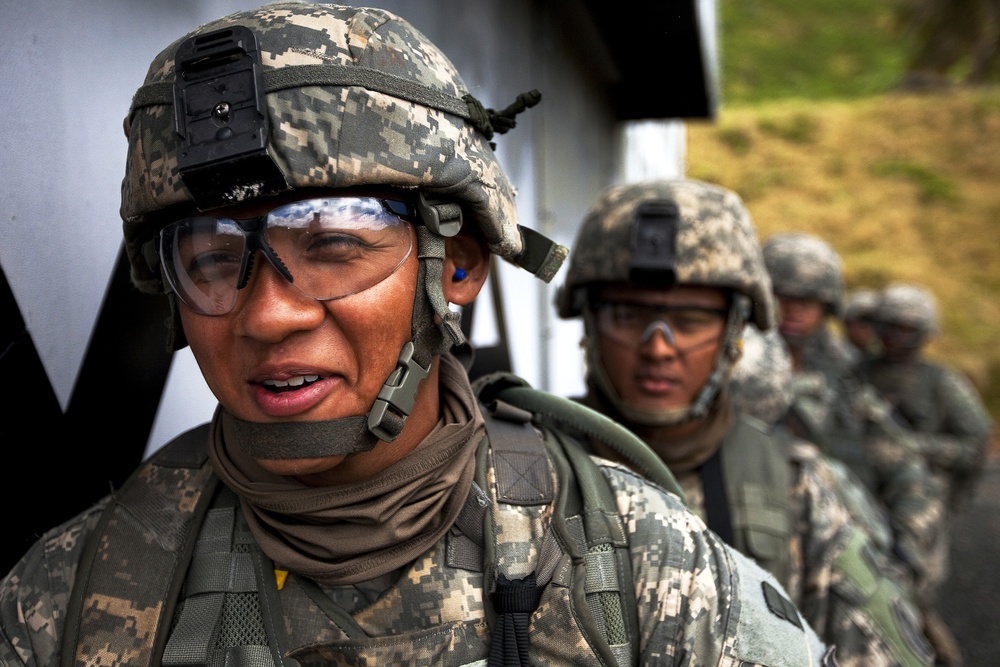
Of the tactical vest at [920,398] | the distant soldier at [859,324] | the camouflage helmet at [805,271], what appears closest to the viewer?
the camouflage helmet at [805,271]

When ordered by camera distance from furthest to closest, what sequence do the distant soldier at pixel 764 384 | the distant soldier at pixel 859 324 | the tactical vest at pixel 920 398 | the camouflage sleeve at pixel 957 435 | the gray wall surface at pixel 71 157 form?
the distant soldier at pixel 859 324
the tactical vest at pixel 920 398
the camouflage sleeve at pixel 957 435
the distant soldier at pixel 764 384
the gray wall surface at pixel 71 157

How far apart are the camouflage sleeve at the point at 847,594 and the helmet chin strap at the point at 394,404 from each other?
5.92ft

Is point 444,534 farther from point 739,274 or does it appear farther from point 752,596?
point 739,274

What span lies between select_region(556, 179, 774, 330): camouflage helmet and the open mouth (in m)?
1.70

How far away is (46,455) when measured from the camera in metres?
2.21

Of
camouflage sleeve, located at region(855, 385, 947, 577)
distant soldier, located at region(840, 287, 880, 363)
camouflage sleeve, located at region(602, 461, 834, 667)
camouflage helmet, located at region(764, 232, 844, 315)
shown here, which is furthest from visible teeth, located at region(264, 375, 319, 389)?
distant soldier, located at region(840, 287, 880, 363)

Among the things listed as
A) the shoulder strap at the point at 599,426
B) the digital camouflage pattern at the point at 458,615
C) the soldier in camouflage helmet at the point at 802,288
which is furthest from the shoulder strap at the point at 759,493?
the soldier in camouflage helmet at the point at 802,288

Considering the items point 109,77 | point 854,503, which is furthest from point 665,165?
point 109,77

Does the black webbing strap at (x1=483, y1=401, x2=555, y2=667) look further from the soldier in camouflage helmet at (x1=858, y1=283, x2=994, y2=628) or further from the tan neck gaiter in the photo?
the soldier in camouflage helmet at (x1=858, y1=283, x2=994, y2=628)

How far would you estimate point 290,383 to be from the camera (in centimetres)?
168

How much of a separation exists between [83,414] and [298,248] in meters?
1.00

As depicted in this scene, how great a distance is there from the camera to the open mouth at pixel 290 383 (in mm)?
1676

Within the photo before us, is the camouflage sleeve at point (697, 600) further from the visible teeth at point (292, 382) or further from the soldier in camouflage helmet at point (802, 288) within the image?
the soldier in camouflage helmet at point (802, 288)

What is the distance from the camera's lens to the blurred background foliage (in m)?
15.4
